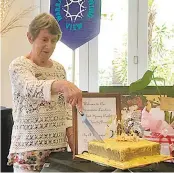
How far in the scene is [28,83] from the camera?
122 centimetres

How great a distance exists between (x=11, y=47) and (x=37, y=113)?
187cm

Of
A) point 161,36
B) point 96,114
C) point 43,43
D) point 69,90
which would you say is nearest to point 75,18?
point 161,36

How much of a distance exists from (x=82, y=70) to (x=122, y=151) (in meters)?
2.21

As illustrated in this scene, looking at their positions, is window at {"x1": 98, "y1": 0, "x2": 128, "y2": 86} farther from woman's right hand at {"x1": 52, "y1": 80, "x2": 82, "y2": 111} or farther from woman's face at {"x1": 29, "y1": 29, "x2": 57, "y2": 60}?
woman's right hand at {"x1": 52, "y1": 80, "x2": 82, "y2": 111}

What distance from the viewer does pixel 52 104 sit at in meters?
1.41

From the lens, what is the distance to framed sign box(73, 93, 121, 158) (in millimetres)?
1238

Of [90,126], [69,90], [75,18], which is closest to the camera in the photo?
[69,90]

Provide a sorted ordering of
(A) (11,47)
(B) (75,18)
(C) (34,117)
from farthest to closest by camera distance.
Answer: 1. (A) (11,47)
2. (B) (75,18)
3. (C) (34,117)

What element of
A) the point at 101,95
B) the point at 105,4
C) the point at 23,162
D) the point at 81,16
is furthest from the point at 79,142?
the point at 105,4

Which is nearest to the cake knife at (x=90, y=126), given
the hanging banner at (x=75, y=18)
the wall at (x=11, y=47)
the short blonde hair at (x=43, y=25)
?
the short blonde hair at (x=43, y=25)

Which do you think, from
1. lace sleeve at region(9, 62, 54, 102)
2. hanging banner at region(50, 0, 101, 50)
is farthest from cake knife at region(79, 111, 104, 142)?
hanging banner at region(50, 0, 101, 50)

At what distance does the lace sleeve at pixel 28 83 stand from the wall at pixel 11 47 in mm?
1806

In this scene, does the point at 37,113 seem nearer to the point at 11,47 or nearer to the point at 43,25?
the point at 43,25

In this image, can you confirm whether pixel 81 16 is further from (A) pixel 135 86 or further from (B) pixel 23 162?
(B) pixel 23 162
